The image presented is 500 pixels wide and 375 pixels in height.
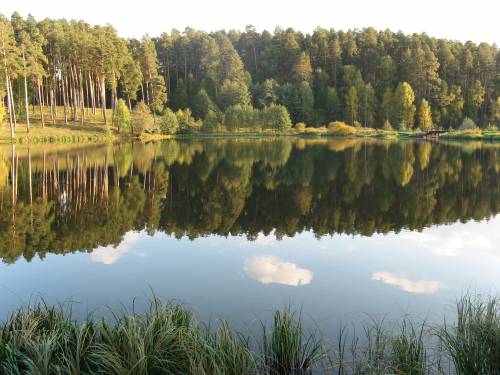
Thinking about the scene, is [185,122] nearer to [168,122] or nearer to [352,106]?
[168,122]

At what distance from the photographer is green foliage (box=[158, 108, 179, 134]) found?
70075 mm

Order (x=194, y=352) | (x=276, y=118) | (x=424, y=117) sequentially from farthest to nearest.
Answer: (x=424, y=117) < (x=276, y=118) < (x=194, y=352)

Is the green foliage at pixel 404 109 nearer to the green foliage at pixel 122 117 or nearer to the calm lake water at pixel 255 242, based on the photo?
the green foliage at pixel 122 117

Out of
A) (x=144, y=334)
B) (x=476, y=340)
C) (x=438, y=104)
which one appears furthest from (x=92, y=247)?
(x=438, y=104)

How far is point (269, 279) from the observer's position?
8.90 m

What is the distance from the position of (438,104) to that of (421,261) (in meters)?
86.7

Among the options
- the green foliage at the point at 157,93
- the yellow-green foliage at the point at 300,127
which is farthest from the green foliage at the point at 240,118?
the green foliage at the point at 157,93

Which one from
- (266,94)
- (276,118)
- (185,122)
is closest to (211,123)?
(185,122)

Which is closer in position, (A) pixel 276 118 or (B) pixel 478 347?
(B) pixel 478 347

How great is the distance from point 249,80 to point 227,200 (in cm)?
8007

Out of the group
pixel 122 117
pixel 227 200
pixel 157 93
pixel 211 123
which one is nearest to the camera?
pixel 227 200

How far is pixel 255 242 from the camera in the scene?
1187 cm

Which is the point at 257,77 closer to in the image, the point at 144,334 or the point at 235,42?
the point at 235,42

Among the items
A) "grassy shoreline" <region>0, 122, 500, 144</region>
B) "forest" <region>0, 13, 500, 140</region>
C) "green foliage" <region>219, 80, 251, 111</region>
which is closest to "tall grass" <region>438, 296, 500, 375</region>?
"grassy shoreline" <region>0, 122, 500, 144</region>
